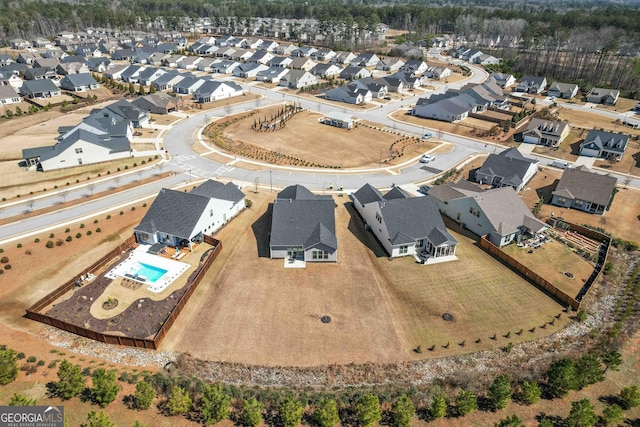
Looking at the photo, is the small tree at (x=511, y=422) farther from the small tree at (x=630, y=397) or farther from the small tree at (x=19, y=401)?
the small tree at (x=19, y=401)

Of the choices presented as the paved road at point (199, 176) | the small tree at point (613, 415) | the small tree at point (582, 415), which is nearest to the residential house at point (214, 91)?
the paved road at point (199, 176)

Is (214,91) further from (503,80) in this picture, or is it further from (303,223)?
(503,80)

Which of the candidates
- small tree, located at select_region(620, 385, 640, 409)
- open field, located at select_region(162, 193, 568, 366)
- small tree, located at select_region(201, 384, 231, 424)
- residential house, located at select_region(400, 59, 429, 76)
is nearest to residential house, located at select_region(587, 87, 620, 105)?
residential house, located at select_region(400, 59, 429, 76)

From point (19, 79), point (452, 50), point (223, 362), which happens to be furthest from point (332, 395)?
point (452, 50)

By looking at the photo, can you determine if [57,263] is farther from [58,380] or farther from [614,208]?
[614,208]

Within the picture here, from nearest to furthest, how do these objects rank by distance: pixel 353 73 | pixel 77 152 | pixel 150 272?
pixel 150 272 → pixel 77 152 → pixel 353 73

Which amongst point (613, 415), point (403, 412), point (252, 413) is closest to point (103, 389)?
point (252, 413)

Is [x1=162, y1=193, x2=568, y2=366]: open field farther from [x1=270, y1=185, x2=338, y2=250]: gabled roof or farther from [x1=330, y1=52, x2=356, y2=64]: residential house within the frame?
[x1=330, y1=52, x2=356, y2=64]: residential house
